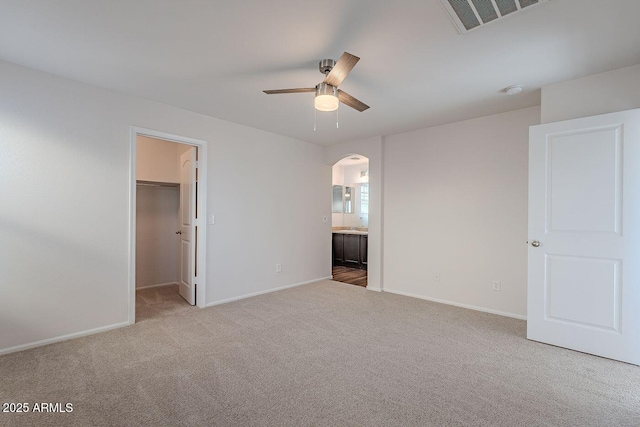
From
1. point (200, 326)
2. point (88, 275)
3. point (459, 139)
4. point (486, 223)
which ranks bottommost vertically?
point (200, 326)

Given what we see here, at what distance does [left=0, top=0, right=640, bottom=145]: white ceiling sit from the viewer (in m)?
1.83

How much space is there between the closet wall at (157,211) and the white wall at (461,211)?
3.59 m

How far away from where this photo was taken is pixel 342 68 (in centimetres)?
203

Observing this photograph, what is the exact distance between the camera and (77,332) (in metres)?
2.85

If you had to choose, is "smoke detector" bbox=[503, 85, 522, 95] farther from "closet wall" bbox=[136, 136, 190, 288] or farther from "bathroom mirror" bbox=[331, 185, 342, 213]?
"bathroom mirror" bbox=[331, 185, 342, 213]

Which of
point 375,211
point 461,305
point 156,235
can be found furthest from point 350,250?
point 156,235

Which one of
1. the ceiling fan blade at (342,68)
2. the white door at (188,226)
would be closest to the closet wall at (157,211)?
Result: the white door at (188,226)

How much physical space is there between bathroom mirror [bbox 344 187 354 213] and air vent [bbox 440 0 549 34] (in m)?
5.91

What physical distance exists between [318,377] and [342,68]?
7.43ft

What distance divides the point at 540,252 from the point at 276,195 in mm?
3486

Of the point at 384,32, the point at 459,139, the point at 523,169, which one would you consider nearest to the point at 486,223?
the point at 523,169

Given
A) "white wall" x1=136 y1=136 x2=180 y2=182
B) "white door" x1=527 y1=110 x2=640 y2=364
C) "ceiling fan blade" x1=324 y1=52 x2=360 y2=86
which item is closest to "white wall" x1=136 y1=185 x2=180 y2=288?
"white wall" x1=136 y1=136 x2=180 y2=182

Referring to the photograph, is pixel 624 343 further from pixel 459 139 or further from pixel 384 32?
pixel 384 32

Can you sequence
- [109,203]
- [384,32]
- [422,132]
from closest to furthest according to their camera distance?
[384,32], [109,203], [422,132]
